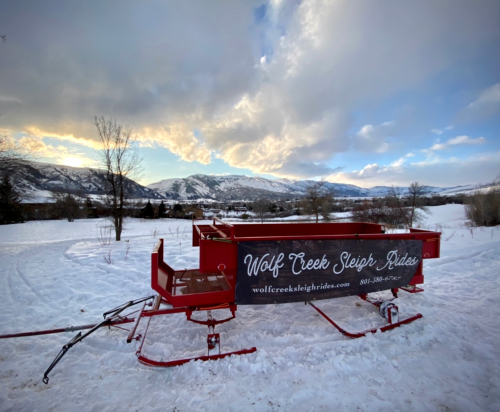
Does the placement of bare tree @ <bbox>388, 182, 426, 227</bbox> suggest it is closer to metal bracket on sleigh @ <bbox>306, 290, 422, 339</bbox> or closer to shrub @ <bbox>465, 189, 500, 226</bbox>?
shrub @ <bbox>465, 189, 500, 226</bbox>

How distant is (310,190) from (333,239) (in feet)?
61.5

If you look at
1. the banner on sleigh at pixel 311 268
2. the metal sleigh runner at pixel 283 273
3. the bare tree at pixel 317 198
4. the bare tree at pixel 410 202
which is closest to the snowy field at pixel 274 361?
the metal sleigh runner at pixel 283 273

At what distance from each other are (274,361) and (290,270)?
1321 mm

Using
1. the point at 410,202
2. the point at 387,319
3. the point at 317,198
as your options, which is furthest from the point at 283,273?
the point at 410,202

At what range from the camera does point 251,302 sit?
11.3 feet

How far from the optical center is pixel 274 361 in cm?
311

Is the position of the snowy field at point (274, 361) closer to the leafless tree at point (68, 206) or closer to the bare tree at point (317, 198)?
the bare tree at point (317, 198)

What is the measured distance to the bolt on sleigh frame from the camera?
3.30 m

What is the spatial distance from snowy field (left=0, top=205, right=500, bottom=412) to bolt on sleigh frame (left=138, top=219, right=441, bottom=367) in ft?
0.92

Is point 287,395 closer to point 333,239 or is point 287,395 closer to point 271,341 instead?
point 271,341

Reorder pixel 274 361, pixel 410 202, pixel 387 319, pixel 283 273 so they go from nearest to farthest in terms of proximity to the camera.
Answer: pixel 274 361 < pixel 283 273 < pixel 387 319 < pixel 410 202

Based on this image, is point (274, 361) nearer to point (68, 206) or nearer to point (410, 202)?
point (410, 202)

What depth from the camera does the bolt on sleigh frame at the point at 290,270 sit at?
3.30 m

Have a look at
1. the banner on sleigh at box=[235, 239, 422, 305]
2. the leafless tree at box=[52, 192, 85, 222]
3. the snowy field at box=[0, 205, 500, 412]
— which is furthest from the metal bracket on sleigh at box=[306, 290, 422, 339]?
the leafless tree at box=[52, 192, 85, 222]
